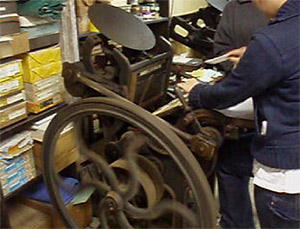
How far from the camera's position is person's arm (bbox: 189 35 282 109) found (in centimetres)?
107

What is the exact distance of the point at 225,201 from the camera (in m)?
1.75

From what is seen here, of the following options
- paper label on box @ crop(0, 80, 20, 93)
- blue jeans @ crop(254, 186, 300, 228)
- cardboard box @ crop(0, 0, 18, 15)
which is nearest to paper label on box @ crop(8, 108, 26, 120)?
paper label on box @ crop(0, 80, 20, 93)

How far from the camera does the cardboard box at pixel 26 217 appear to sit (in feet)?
6.13

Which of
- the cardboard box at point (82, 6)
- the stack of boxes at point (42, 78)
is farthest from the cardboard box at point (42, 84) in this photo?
the cardboard box at point (82, 6)

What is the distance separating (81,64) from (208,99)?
500 mm

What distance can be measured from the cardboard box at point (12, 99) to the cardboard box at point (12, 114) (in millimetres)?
18

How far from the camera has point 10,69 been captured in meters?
1.53

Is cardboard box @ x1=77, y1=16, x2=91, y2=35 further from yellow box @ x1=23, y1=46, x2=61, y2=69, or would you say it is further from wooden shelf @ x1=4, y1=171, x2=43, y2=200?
wooden shelf @ x1=4, y1=171, x2=43, y2=200

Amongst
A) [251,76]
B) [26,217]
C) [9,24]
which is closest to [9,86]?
[9,24]

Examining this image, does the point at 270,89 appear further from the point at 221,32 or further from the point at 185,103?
the point at 221,32

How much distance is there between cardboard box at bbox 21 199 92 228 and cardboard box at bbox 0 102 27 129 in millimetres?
498

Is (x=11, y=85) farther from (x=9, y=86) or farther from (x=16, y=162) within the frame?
(x=16, y=162)

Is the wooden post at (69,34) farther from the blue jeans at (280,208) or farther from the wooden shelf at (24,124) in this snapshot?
the blue jeans at (280,208)

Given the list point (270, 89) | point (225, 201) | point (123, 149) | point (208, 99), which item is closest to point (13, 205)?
point (123, 149)
